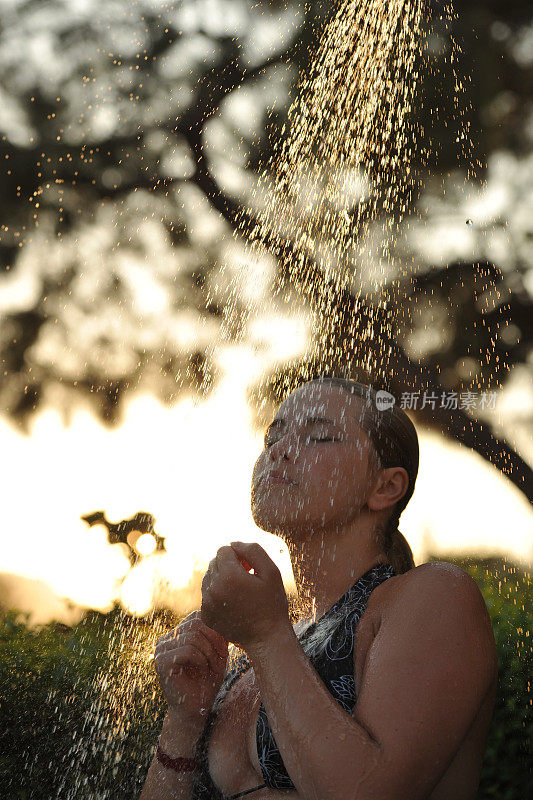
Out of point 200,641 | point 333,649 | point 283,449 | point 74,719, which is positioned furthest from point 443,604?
point 74,719

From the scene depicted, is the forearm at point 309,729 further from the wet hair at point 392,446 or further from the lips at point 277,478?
the wet hair at point 392,446

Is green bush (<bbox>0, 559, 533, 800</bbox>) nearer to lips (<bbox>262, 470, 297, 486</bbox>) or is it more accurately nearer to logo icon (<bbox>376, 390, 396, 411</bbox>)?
logo icon (<bbox>376, 390, 396, 411</bbox>)

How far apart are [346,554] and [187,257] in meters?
3.95

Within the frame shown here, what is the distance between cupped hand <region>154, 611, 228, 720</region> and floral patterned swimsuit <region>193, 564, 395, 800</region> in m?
0.09

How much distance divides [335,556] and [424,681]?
60cm

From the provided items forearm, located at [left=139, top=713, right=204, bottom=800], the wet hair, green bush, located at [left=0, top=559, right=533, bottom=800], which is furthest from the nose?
green bush, located at [left=0, top=559, right=533, bottom=800]

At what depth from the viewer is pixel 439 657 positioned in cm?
143

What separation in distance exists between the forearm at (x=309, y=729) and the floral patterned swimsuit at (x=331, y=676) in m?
0.16

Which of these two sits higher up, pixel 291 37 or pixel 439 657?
pixel 291 37

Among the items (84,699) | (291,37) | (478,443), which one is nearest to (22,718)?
(84,699)

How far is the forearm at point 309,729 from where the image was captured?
1.32m

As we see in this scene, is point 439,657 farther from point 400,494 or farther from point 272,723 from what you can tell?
point 400,494

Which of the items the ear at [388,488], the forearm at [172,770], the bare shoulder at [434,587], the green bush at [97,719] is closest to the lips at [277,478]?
the ear at [388,488]

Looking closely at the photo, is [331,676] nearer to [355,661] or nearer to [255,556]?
[355,661]
